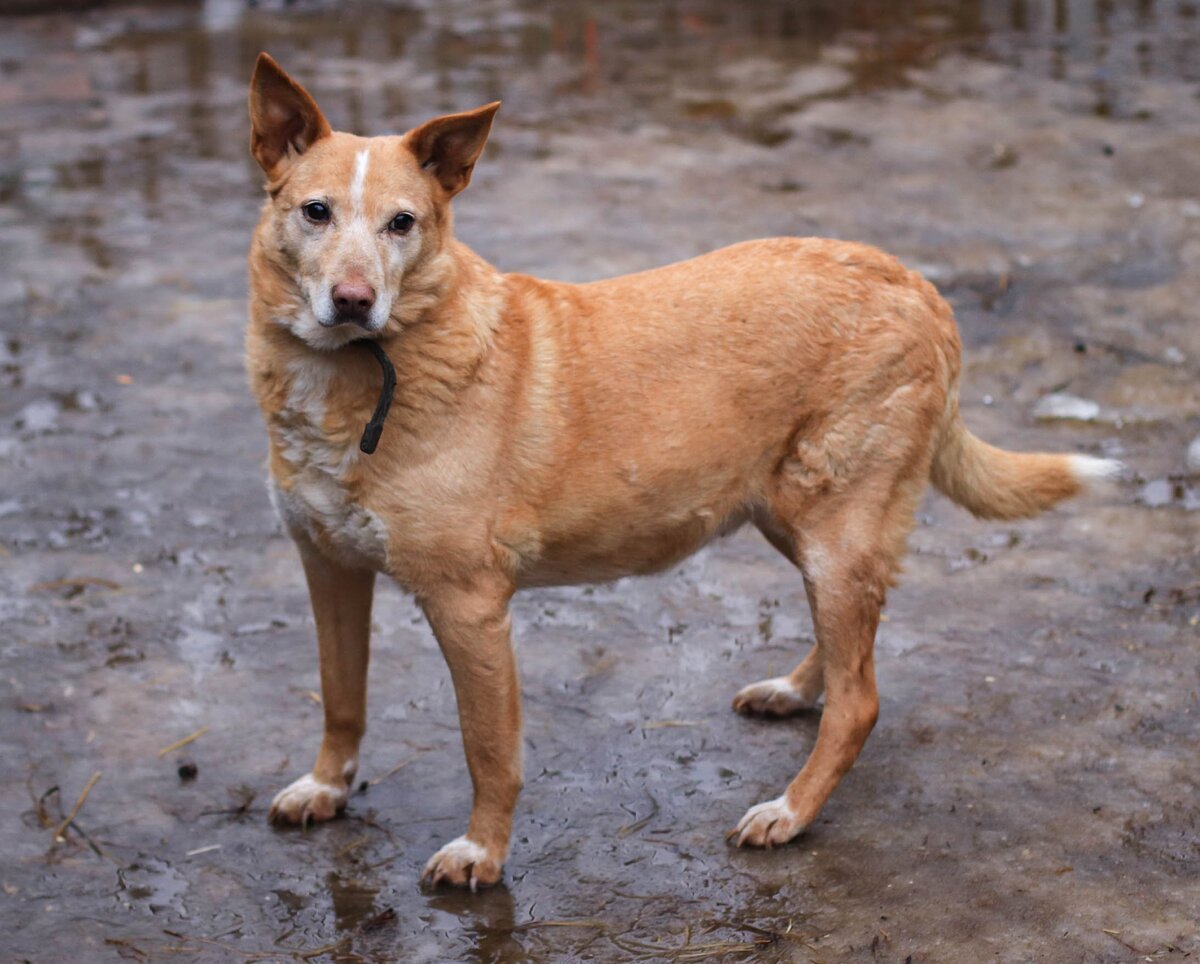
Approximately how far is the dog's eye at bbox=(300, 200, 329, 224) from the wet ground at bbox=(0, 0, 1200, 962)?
1704 mm

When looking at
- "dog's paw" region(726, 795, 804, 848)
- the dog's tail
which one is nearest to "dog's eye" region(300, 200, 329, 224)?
the dog's tail

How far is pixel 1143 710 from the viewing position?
4.24 meters

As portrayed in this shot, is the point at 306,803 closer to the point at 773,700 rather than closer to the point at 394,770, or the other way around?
the point at 394,770

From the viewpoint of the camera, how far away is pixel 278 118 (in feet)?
11.2

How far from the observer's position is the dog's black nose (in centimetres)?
318

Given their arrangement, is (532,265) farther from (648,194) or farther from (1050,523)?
(1050,523)

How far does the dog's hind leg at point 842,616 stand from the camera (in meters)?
3.80

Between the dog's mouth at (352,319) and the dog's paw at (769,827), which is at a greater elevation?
the dog's mouth at (352,319)

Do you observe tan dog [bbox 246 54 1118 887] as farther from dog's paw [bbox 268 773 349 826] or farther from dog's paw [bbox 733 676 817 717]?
dog's paw [bbox 733 676 817 717]

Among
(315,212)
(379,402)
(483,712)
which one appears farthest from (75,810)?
(315,212)

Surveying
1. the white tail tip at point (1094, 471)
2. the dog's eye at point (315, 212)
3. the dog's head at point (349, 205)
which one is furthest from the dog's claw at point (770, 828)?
the dog's eye at point (315, 212)

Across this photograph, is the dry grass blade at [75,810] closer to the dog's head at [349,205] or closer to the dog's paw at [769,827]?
the dog's head at [349,205]

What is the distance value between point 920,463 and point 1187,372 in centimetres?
288

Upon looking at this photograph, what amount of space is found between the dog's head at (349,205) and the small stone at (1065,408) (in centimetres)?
335
